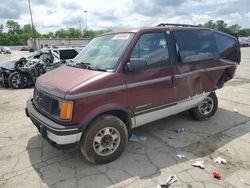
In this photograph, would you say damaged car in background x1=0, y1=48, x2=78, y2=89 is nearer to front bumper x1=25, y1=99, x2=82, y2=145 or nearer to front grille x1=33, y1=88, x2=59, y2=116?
front grille x1=33, y1=88, x2=59, y2=116

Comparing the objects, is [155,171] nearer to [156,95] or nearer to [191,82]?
[156,95]

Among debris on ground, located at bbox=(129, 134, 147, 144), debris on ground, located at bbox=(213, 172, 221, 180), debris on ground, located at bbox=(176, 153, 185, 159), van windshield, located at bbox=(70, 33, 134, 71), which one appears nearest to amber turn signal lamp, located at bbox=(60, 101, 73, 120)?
van windshield, located at bbox=(70, 33, 134, 71)

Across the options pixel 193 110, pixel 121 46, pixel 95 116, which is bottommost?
pixel 193 110


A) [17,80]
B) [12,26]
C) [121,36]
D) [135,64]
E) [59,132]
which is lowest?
[17,80]

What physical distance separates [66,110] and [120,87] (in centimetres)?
88

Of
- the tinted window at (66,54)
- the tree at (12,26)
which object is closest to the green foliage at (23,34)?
the tree at (12,26)

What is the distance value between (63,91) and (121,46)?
124 cm

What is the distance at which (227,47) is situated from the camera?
5441 mm

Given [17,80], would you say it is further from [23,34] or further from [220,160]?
[23,34]

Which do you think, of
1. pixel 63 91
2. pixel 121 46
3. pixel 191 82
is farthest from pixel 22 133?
pixel 191 82

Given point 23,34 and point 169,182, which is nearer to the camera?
point 169,182

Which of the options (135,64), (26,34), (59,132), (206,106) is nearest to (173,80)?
(135,64)

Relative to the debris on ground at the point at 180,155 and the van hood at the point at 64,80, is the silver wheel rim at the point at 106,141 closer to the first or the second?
the van hood at the point at 64,80

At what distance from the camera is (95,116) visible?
337cm
